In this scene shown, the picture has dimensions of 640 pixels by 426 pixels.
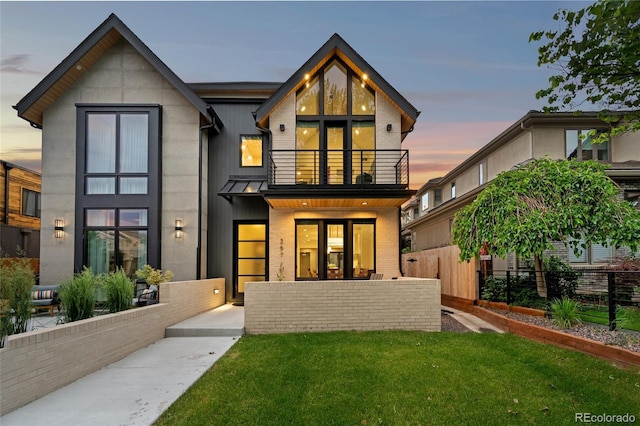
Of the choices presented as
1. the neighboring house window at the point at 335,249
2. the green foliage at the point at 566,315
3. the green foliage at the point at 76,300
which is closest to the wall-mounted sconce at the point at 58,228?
the green foliage at the point at 76,300

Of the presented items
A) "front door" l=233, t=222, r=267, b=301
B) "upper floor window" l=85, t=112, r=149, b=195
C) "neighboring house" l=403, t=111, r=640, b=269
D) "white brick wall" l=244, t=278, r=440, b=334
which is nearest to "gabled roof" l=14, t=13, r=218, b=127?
"upper floor window" l=85, t=112, r=149, b=195

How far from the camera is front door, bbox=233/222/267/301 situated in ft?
41.4

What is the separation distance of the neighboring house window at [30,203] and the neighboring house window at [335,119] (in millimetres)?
14478

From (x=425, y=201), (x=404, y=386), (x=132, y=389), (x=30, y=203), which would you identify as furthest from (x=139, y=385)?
(x=425, y=201)

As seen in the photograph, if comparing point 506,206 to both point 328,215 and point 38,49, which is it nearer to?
point 328,215

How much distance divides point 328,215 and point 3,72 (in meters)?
15.1

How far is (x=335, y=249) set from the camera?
1162 cm

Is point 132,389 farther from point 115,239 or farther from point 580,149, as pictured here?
point 580,149

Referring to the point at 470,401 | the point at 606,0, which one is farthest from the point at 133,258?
the point at 606,0

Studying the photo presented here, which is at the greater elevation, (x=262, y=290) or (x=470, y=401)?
(x=262, y=290)

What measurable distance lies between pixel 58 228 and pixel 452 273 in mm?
13374

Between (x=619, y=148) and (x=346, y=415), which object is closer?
(x=346, y=415)

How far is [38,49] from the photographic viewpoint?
47.8ft

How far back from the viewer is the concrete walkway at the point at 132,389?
4102mm
